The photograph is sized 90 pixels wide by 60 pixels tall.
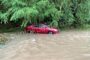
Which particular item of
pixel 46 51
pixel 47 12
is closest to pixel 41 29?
pixel 47 12

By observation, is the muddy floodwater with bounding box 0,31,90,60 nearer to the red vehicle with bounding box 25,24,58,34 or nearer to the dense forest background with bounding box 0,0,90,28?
the red vehicle with bounding box 25,24,58,34

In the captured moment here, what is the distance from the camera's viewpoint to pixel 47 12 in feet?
102

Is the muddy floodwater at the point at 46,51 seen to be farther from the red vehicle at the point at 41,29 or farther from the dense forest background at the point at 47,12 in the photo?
the dense forest background at the point at 47,12

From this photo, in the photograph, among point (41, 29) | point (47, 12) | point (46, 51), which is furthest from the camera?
point (47, 12)

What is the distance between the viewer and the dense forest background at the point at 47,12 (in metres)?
30.0

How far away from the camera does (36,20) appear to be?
31625mm

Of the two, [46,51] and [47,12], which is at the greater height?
[47,12]

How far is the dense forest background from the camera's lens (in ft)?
98.4

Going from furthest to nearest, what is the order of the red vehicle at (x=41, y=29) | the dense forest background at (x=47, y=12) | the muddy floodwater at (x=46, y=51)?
the dense forest background at (x=47, y=12) < the red vehicle at (x=41, y=29) < the muddy floodwater at (x=46, y=51)

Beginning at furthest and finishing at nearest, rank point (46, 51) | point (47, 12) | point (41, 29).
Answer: point (47, 12), point (41, 29), point (46, 51)

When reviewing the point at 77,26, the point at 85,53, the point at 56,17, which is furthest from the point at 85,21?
the point at 85,53

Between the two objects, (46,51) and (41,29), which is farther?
(41,29)

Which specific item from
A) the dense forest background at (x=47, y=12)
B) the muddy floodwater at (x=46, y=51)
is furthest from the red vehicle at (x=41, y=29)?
the muddy floodwater at (x=46, y=51)

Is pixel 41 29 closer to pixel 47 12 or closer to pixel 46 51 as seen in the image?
pixel 47 12
